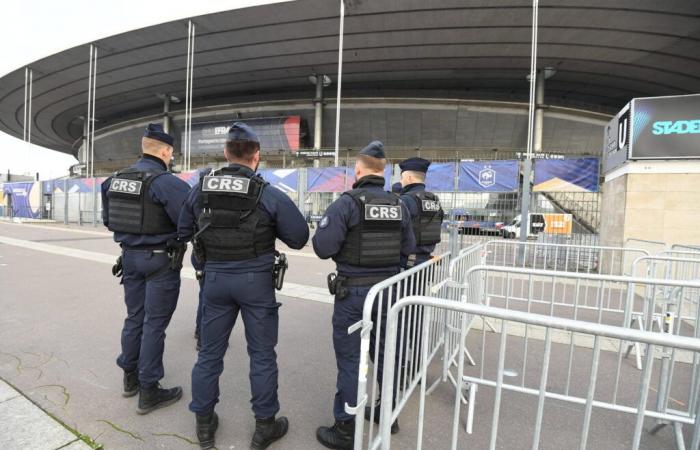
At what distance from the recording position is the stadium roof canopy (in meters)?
18.1

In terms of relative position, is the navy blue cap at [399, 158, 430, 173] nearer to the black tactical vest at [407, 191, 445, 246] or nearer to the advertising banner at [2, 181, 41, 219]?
the black tactical vest at [407, 191, 445, 246]

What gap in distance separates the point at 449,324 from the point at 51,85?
38.4 metres

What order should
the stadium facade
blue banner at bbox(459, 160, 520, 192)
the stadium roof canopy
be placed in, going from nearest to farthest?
blue banner at bbox(459, 160, 520, 192) < the stadium roof canopy < the stadium facade

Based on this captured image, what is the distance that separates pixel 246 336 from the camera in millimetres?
2207

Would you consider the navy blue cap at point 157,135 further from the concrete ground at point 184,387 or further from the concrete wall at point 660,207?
the concrete wall at point 660,207

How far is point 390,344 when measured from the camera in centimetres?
168

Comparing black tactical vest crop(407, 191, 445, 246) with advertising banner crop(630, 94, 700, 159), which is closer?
black tactical vest crop(407, 191, 445, 246)

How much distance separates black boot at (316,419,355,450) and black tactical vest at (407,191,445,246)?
1.92 meters

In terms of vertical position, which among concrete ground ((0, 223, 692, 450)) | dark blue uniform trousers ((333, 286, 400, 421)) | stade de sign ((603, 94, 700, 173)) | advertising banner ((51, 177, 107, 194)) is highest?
stade de sign ((603, 94, 700, 173))

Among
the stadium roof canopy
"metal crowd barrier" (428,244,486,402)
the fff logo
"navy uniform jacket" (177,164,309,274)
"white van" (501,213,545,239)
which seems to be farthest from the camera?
the stadium roof canopy

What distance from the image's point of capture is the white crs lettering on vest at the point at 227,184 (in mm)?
2135

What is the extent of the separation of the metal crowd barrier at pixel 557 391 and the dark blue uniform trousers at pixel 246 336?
2.51ft

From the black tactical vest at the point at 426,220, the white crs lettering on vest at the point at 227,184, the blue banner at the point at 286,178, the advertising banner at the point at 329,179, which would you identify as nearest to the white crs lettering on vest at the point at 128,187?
the white crs lettering on vest at the point at 227,184

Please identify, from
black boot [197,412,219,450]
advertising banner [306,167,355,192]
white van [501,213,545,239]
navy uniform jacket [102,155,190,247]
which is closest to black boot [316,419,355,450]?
black boot [197,412,219,450]
